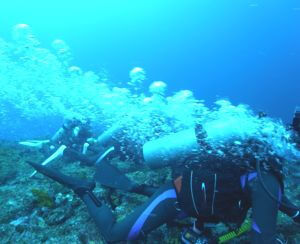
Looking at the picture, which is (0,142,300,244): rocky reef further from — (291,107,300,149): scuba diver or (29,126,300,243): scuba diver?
(291,107,300,149): scuba diver

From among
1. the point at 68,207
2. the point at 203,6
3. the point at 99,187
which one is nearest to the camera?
the point at 68,207

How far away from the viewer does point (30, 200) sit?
4.18m

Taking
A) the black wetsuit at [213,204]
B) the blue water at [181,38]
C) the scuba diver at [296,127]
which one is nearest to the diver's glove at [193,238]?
the black wetsuit at [213,204]

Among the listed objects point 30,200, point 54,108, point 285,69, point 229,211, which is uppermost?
point 285,69

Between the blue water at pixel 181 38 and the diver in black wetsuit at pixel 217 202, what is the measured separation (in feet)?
262

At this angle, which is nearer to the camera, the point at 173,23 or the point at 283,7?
the point at 283,7

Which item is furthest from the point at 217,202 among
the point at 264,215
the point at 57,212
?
the point at 57,212

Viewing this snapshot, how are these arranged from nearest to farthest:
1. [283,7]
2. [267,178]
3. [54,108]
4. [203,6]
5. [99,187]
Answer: [267,178], [99,187], [54,108], [283,7], [203,6]

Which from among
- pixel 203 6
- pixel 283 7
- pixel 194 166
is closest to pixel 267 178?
pixel 194 166

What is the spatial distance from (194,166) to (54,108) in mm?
16233

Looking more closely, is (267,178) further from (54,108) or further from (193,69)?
(193,69)

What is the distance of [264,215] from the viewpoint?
8.07 ft

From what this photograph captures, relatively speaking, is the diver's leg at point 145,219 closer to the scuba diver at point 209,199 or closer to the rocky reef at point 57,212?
the scuba diver at point 209,199

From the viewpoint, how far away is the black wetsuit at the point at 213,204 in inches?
97.0
